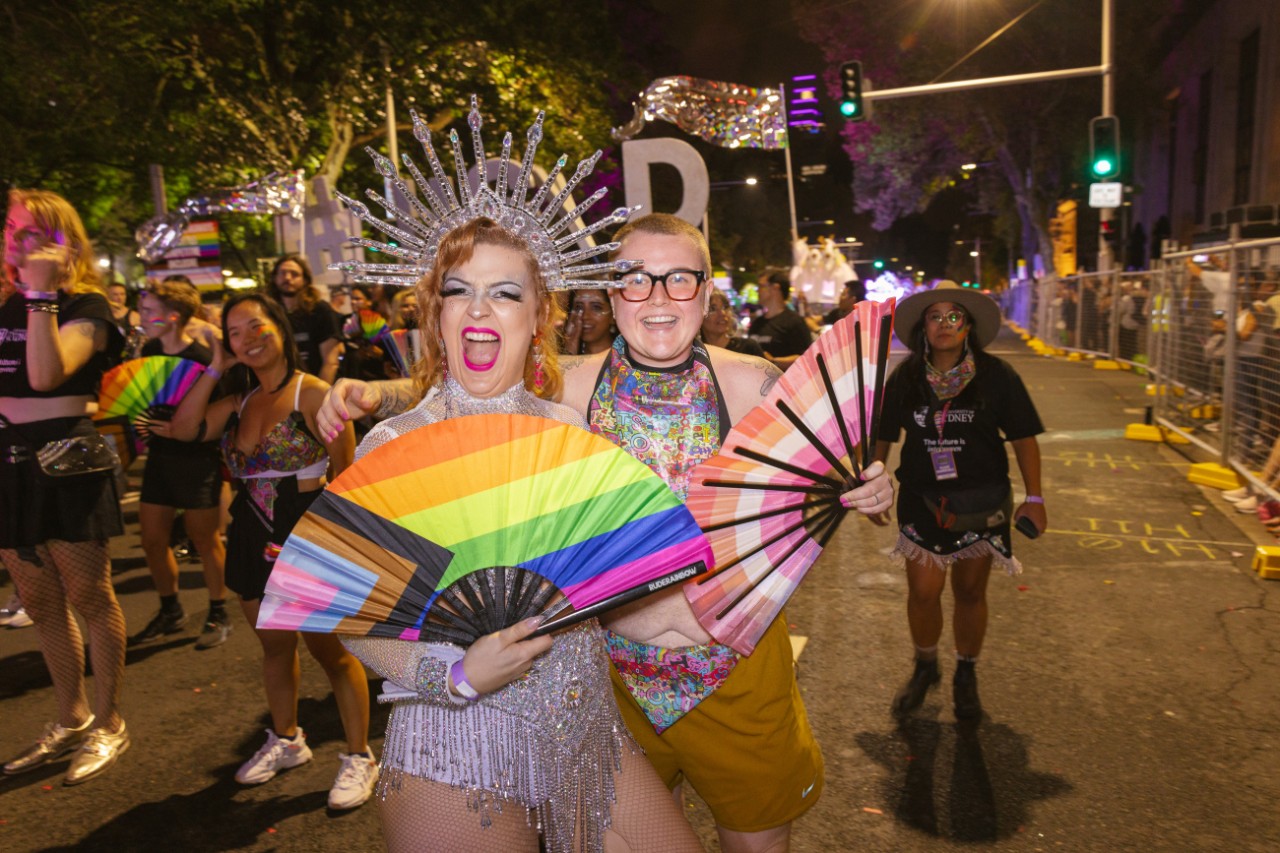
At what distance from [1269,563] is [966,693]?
316 cm

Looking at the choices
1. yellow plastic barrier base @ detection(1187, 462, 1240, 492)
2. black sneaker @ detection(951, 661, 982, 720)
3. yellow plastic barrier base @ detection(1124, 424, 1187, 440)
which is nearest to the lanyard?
black sneaker @ detection(951, 661, 982, 720)

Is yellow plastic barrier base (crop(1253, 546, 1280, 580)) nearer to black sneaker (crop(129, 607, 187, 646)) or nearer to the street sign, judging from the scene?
black sneaker (crop(129, 607, 187, 646))

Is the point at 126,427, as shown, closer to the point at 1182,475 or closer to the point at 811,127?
the point at 1182,475

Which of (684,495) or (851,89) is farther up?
(851,89)

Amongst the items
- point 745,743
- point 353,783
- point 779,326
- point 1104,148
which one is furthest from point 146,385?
point 1104,148

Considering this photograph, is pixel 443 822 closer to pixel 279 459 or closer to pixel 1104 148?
pixel 279 459

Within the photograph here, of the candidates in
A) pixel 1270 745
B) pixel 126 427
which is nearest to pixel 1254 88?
pixel 1270 745

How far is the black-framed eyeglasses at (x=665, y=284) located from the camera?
2469 millimetres

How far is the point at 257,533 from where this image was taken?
3.82 m

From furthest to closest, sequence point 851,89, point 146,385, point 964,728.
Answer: point 851,89 → point 146,385 → point 964,728

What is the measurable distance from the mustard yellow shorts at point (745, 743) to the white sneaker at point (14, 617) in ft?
17.0

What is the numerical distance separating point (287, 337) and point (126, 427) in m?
4.14

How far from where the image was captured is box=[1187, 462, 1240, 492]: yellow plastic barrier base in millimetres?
8305

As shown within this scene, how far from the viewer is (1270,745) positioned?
3.88 m
